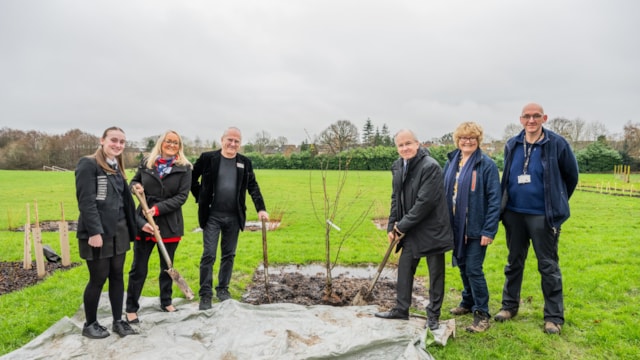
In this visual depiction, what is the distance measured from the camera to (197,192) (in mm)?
4707

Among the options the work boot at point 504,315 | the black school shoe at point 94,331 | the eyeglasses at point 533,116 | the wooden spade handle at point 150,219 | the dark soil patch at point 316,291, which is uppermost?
the eyeglasses at point 533,116

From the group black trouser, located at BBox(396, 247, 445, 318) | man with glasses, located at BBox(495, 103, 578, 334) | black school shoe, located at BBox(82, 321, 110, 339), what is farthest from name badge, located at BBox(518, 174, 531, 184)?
black school shoe, located at BBox(82, 321, 110, 339)

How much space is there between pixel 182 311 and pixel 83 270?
120 inches

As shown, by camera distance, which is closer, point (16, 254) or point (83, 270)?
point (83, 270)

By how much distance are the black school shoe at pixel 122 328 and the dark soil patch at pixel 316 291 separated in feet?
5.27

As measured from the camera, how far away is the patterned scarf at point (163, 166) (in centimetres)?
418

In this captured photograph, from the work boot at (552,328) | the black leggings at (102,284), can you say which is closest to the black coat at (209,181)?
the black leggings at (102,284)

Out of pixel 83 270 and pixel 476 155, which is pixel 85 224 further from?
pixel 476 155

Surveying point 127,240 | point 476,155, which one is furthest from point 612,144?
point 127,240

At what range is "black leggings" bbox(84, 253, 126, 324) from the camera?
3438 mm

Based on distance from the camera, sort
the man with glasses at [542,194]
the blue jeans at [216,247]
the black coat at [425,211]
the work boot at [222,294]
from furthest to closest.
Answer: the work boot at [222,294]
the blue jeans at [216,247]
the man with glasses at [542,194]
the black coat at [425,211]

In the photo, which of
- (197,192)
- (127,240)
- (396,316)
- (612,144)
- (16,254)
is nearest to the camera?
(127,240)

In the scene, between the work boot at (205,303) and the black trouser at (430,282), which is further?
the work boot at (205,303)

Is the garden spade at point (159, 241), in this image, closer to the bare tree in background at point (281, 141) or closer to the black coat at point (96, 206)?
the black coat at point (96, 206)
